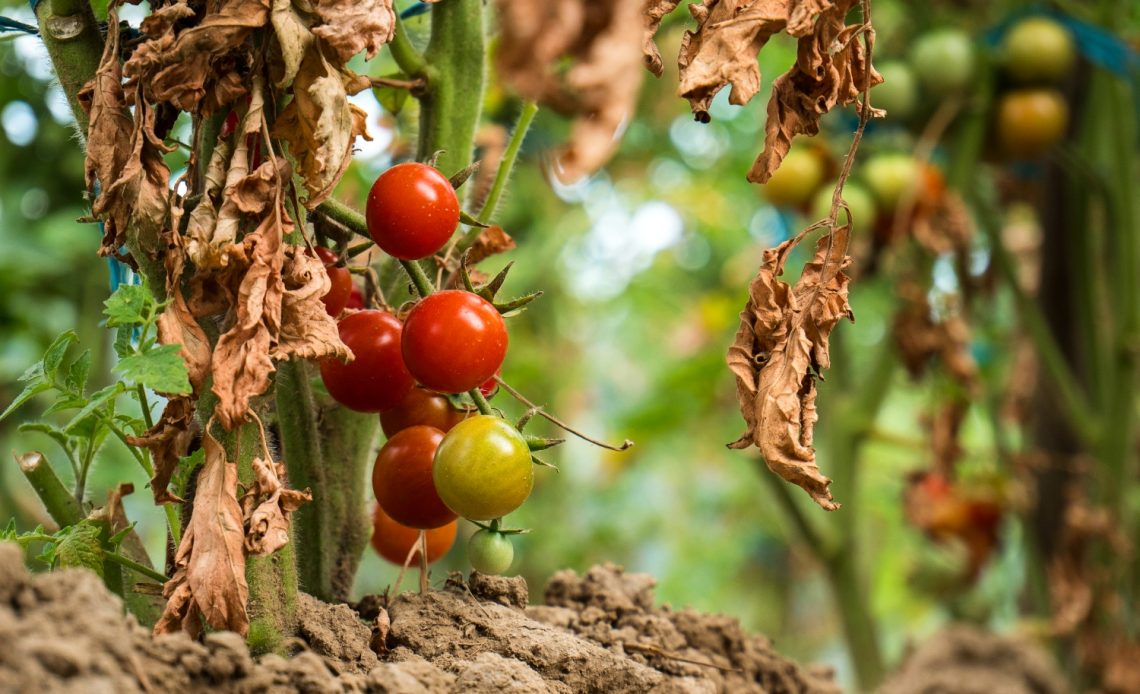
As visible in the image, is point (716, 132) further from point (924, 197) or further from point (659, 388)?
point (924, 197)

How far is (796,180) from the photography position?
2387 millimetres

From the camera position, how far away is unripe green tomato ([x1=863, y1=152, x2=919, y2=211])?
232 cm

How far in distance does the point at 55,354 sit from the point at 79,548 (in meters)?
0.13

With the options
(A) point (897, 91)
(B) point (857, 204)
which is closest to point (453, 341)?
(B) point (857, 204)

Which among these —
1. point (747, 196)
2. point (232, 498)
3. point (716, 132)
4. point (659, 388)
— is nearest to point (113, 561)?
point (232, 498)

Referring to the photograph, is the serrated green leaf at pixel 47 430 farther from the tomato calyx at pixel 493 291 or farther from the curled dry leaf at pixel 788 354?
the curled dry leaf at pixel 788 354

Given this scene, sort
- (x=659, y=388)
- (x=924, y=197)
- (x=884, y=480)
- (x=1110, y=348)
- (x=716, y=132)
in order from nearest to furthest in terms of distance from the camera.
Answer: (x=924, y=197)
(x=1110, y=348)
(x=659, y=388)
(x=716, y=132)
(x=884, y=480)

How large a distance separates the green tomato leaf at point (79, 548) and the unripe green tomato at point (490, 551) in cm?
25

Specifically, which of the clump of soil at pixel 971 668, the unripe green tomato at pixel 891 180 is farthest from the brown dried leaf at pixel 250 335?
the unripe green tomato at pixel 891 180

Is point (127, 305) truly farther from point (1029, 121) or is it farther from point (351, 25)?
point (1029, 121)

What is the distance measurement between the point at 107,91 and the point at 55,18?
0.26 feet

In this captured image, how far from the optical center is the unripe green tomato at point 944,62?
2354 millimetres

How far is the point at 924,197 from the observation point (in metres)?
2.32

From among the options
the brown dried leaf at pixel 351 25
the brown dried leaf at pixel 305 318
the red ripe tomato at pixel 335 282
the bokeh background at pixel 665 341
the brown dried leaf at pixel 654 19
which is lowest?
the brown dried leaf at pixel 305 318
